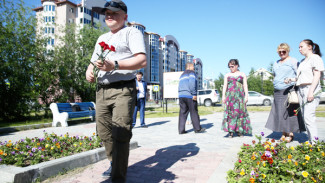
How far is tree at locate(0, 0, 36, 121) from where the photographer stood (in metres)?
10.1

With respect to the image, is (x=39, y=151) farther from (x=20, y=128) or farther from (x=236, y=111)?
(x=20, y=128)

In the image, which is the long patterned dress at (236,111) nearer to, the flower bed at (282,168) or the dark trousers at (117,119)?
the flower bed at (282,168)

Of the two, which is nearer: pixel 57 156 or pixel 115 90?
pixel 115 90

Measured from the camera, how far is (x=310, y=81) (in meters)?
4.20

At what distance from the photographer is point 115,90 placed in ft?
8.48

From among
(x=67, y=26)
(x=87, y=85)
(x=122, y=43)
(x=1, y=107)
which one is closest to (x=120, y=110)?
(x=122, y=43)

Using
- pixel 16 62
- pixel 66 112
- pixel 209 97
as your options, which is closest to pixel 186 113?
pixel 66 112

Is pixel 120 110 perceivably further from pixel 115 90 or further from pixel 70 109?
pixel 70 109

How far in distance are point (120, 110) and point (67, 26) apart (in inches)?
538

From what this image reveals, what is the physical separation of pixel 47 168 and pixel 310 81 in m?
4.54

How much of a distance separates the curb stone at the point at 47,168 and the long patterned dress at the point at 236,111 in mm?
3374

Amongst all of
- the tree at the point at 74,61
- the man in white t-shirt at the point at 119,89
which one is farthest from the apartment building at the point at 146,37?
the man in white t-shirt at the point at 119,89

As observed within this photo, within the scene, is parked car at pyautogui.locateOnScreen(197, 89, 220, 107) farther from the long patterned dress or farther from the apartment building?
the long patterned dress

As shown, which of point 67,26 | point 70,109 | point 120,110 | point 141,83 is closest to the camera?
point 120,110
